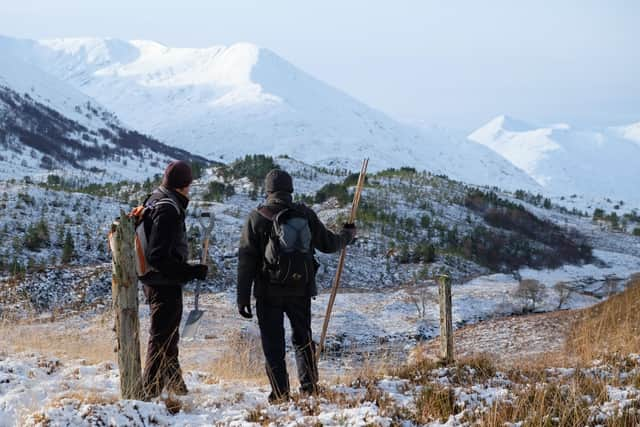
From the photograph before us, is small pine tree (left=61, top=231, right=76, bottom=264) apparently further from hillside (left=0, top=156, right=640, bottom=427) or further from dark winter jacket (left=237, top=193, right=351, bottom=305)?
dark winter jacket (left=237, top=193, right=351, bottom=305)

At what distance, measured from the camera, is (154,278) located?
5.25 meters

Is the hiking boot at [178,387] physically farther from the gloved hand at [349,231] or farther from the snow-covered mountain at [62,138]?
the snow-covered mountain at [62,138]

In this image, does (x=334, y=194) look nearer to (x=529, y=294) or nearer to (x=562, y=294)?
(x=529, y=294)

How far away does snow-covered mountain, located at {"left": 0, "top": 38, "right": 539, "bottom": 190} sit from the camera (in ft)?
365

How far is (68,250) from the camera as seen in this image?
17516mm

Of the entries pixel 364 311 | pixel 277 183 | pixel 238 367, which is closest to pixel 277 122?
pixel 364 311

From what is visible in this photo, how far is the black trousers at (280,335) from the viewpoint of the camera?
549 cm

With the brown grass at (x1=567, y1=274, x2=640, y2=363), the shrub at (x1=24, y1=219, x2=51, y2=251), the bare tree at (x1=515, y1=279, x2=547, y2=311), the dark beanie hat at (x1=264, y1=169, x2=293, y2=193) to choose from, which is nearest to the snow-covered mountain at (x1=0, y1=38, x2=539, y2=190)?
the shrub at (x1=24, y1=219, x2=51, y2=251)

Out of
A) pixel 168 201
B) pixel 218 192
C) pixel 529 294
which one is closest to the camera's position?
pixel 168 201

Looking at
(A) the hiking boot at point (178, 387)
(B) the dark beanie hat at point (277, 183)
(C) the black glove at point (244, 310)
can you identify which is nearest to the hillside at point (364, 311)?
(A) the hiking boot at point (178, 387)

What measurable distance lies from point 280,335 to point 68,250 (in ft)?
45.1

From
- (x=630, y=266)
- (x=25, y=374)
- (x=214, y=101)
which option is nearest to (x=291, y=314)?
(x=25, y=374)

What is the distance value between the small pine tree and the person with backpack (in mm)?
13525

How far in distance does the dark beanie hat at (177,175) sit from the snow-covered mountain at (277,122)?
89.3 m
